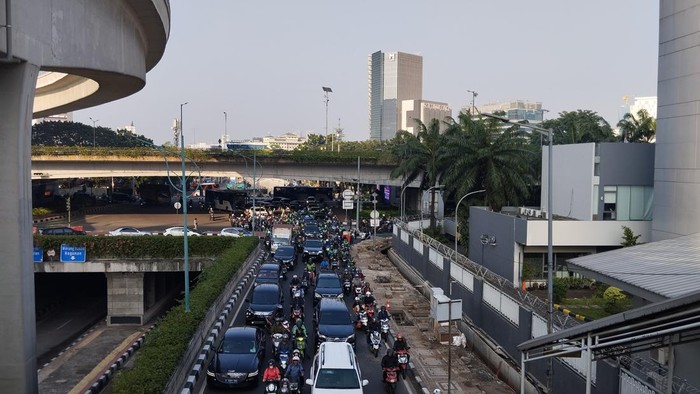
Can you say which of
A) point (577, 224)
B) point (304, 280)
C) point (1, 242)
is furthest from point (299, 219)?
point (1, 242)

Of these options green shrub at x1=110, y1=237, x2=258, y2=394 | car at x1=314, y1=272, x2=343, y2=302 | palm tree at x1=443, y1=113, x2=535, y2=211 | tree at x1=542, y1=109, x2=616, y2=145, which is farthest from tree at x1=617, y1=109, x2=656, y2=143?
green shrub at x1=110, y1=237, x2=258, y2=394

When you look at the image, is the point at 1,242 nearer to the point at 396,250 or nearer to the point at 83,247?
the point at 83,247

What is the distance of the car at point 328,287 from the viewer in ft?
81.3

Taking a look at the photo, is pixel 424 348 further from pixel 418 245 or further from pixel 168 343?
pixel 418 245

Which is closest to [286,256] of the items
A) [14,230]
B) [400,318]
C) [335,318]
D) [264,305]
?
[400,318]

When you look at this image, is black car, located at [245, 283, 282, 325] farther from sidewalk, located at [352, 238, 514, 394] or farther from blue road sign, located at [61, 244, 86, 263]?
blue road sign, located at [61, 244, 86, 263]

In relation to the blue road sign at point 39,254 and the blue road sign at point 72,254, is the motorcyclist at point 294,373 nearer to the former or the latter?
the blue road sign at point 72,254

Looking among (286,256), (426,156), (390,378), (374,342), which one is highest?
(426,156)

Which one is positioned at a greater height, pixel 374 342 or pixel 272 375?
pixel 272 375

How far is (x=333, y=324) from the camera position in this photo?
19.4 meters

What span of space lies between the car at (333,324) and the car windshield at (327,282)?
447cm

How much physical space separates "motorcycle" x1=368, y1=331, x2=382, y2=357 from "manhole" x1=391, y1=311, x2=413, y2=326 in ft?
14.9

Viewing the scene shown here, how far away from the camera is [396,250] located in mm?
42750

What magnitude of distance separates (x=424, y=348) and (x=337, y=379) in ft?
23.2
